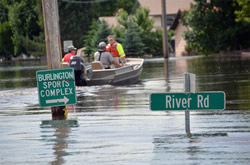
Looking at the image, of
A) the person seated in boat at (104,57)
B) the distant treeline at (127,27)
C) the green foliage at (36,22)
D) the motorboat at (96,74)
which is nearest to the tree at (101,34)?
the distant treeline at (127,27)

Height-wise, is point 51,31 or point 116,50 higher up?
point 51,31

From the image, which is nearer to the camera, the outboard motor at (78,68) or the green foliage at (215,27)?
the outboard motor at (78,68)

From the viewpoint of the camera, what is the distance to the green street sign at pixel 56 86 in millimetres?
10711

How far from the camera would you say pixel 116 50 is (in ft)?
74.1

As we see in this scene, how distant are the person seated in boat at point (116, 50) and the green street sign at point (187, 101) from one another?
14063 mm

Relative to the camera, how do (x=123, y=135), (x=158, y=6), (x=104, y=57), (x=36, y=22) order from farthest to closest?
(x=158, y=6) → (x=36, y=22) → (x=104, y=57) → (x=123, y=135)

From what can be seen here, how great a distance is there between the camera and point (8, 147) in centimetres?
854

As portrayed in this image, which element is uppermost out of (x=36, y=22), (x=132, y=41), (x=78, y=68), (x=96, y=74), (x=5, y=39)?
(x=36, y=22)

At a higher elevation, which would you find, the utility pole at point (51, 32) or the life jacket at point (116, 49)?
the utility pole at point (51, 32)

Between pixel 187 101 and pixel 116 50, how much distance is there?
14.4 metres

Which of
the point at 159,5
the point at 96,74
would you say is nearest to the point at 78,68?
the point at 96,74

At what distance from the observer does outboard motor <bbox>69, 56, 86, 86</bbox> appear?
1956 centimetres

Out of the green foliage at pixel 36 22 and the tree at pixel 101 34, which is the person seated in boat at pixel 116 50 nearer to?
the tree at pixel 101 34

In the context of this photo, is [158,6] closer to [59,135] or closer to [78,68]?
[78,68]
